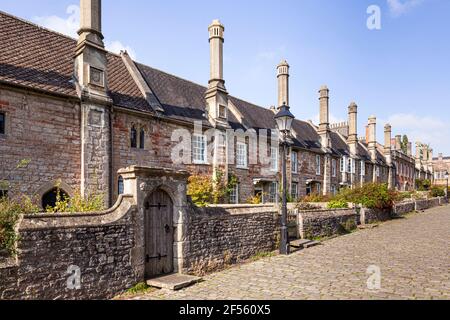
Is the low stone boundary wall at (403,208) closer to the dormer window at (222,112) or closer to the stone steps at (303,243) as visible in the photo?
the stone steps at (303,243)

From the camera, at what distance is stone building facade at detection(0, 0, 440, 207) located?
11711 mm

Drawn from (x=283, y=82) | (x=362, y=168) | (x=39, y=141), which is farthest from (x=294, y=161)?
(x=39, y=141)

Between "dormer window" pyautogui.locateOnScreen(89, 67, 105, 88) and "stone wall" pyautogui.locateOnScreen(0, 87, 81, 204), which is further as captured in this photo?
"dormer window" pyautogui.locateOnScreen(89, 67, 105, 88)

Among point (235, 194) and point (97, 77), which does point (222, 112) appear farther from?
point (97, 77)

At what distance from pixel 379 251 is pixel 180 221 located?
815cm

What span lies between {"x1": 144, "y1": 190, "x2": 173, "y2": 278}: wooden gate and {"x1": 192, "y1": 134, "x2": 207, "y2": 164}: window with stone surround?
970 cm

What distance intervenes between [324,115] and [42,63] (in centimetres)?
2552

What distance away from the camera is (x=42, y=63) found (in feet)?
44.0

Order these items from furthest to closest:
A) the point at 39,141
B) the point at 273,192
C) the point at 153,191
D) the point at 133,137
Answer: the point at 273,192
the point at 133,137
the point at 39,141
the point at 153,191

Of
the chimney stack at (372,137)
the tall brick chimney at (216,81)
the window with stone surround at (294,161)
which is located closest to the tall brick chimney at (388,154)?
the chimney stack at (372,137)

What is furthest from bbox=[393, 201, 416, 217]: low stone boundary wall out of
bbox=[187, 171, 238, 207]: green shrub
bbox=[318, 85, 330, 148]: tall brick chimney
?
bbox=[187, 171, 238, 207]: green shrub

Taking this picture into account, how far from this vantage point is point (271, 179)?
77.6 feet

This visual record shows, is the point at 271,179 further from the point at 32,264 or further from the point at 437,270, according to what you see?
the point at 32,264

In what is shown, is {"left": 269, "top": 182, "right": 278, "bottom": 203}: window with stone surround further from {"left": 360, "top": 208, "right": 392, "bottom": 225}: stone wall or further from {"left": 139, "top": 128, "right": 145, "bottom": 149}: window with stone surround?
{"left": 139, "top": 128, "right": 145, "bottom": 149}: window with stone surround
